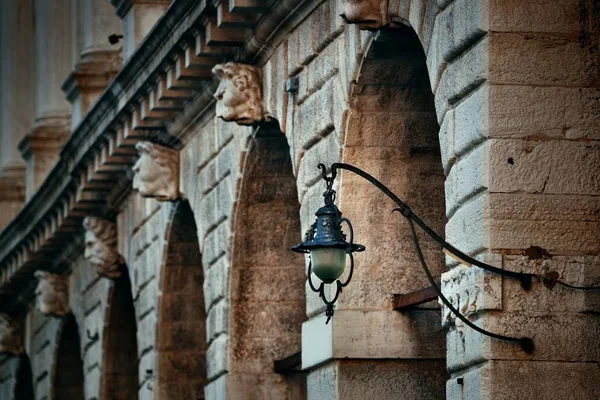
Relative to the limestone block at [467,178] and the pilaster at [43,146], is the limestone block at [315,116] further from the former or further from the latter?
the pilaster at [43,146]

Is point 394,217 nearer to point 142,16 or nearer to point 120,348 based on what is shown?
point 142,16

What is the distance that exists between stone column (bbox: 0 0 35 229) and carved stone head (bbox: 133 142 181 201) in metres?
14.7

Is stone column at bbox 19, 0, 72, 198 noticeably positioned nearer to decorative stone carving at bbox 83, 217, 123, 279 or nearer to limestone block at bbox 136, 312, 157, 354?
decorative stone carving at bbox 83, 217, 123, 279

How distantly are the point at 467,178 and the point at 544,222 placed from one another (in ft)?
1.98

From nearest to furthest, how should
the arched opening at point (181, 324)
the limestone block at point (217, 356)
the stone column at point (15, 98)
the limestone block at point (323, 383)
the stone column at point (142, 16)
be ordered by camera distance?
the limestone block at point (323, 383), the limestone block at point (217, 356), the arched opening at point (181, 324), the stone column at point (142, 16), the stone column at point (15, 98)

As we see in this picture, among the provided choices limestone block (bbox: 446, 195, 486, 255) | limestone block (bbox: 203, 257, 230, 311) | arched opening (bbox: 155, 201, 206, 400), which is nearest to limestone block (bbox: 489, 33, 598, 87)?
limestone block (bbox: 446, 195, 486, 255)

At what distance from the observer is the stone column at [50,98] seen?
3509cm

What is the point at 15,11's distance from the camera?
39.4 m

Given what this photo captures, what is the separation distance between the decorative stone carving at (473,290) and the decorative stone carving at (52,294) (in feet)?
56.7

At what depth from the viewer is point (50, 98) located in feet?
117

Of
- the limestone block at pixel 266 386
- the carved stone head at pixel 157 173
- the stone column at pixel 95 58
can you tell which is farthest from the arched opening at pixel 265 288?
the stone column at pixel 95 58

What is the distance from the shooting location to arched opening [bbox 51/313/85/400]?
107 feet

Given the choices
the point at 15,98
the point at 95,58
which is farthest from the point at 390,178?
the point at 15,98

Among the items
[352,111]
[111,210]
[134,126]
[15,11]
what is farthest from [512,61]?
[15,11]
